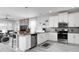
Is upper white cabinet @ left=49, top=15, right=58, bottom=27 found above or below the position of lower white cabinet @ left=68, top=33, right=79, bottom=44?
above

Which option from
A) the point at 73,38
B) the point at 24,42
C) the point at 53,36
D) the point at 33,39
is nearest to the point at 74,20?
the point at 73,38

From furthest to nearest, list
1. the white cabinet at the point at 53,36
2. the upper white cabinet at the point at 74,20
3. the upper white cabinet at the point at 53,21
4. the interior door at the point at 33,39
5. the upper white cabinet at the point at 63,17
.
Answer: the upper white cabinet at the point at 53,21
the white cabinet at the point at 53,36
the upper white cabinet at the point at 63,17
the upper white cabinet at the point at 74,20
the interior door at the point at 33,39

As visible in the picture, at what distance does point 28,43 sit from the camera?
2.34 m

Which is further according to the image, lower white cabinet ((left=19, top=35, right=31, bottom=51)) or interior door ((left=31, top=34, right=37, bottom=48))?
interior door ((left=31, top=34, right=37, bottom=48))

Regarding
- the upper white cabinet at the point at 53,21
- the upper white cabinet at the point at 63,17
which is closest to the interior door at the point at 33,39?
the upper white cabinet at the point at 53,21

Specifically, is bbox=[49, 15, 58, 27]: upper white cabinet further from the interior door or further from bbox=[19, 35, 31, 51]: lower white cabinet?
bbox=[19, 35, 31, 51]: lower white cabinet

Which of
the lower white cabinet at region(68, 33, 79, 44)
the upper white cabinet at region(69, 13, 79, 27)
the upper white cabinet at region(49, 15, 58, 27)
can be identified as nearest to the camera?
the lower white cabinet at region(68, 33, 79, 44)

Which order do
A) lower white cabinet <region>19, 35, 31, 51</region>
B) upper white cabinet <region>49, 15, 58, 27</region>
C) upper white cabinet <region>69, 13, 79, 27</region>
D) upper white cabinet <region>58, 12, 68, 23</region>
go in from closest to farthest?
lower white cabinet <region>19, 35, 31, 51</region>
upper white cabinet <region>69, 13, 79, 27</region>
upper white cabinet <region>58, 12, 68, 23</region>
upper white cabinet <region>49, 15, 58, 27</region>

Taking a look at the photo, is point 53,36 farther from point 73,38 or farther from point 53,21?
point 73,38

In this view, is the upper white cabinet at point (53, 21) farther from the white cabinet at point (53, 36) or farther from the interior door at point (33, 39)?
the interior door at point (33, 39)

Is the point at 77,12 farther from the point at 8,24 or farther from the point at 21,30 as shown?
the point at 8,24

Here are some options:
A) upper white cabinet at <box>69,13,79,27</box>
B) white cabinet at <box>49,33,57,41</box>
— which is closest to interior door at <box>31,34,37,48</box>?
white cabinet at <box>49,33,57,41</box>
